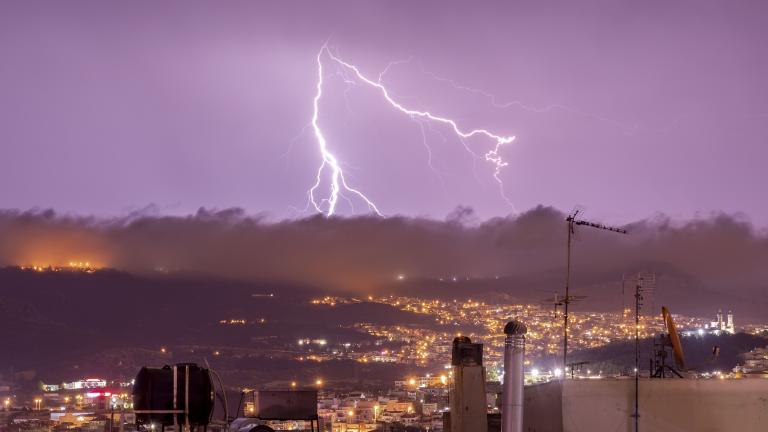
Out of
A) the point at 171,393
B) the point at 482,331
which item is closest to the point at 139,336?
the point at 482,331

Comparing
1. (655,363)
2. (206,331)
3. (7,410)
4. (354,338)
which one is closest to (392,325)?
(354,338)

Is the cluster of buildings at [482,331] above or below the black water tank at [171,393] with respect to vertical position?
below

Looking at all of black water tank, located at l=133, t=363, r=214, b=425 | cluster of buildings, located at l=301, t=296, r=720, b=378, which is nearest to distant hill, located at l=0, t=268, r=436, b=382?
cluster of buildings, located at l=301, t=296, r=720, b=378

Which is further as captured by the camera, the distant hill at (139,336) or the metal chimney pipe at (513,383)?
the distant hill at (139,336)

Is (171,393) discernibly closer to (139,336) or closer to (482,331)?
(482,331)

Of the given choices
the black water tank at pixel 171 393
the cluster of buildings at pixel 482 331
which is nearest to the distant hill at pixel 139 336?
the cluster of buildings at pixel 482 331

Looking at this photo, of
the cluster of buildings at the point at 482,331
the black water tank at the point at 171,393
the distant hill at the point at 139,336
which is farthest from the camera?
the distant hill at the point at 139,336

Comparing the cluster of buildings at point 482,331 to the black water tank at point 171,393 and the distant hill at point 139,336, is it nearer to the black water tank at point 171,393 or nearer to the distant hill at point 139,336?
the distant hill at point 139,336

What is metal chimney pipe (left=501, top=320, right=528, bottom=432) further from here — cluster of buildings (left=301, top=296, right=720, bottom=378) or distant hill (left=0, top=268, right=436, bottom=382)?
distant hill (left=0, top=268, right=436, bottom=382)
